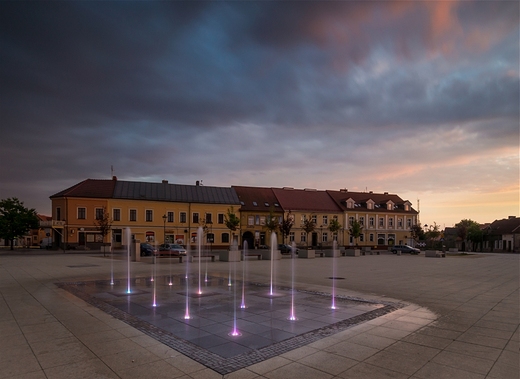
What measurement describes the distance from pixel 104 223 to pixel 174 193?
525 inches

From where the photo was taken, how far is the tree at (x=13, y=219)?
5081 cm

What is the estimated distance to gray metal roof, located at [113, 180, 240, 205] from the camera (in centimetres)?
5534

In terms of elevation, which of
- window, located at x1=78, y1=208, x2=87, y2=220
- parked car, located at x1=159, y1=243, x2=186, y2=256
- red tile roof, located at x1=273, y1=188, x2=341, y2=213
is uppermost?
red tile roof, located at x1=273, y1=188, x2=341, y2=213

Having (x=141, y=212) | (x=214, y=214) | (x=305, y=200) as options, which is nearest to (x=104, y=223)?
(x=141, y=212)

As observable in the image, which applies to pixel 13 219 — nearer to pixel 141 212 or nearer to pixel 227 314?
pixel 141 212

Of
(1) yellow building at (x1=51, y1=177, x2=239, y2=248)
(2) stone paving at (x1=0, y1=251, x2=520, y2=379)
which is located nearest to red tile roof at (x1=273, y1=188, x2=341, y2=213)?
(1) yellow building at (x1=51, y1=177, x2=239, y2=248)

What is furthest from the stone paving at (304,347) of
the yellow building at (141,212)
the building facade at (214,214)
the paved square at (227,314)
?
the building facade at (214,214)

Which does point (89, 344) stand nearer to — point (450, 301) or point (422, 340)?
point (422, 340)

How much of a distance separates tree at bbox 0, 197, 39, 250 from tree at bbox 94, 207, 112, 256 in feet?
35.5

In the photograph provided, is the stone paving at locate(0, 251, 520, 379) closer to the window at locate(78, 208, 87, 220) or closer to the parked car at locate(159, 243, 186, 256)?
the parked car at locate(159, 243, 186, 256)

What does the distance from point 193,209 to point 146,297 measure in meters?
47.5

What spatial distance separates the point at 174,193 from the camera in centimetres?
5841

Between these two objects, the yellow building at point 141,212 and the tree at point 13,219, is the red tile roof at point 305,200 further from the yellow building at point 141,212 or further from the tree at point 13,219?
the tree at point 13,219

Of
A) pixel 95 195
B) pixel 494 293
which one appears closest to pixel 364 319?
pixel 494 293
